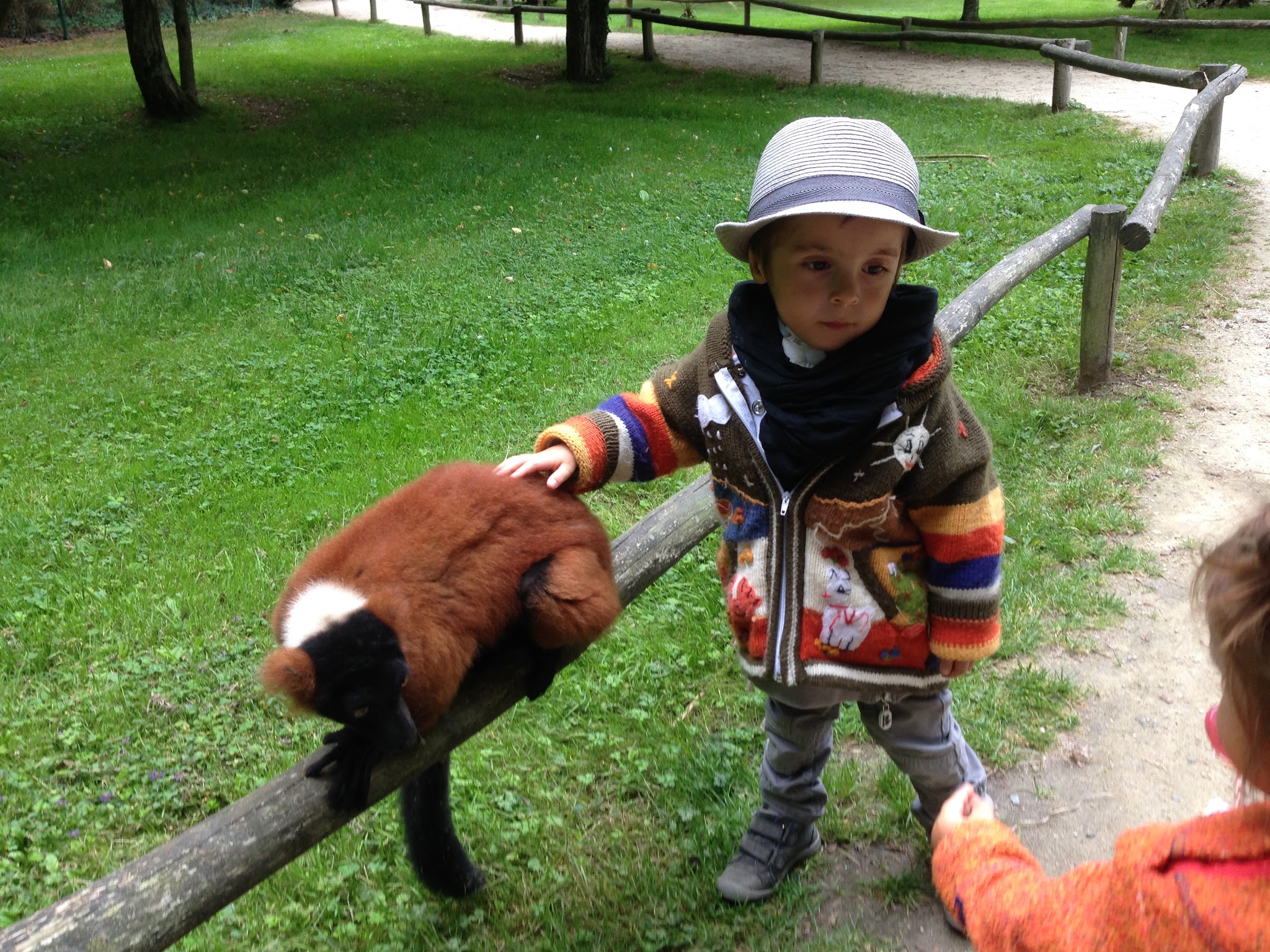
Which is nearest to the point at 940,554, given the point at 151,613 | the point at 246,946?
the point at 246,946

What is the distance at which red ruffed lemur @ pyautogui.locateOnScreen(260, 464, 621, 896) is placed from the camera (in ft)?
5.73

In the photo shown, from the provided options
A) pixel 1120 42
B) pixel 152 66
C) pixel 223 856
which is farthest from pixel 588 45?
pixel 223 856

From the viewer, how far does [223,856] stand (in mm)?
1771

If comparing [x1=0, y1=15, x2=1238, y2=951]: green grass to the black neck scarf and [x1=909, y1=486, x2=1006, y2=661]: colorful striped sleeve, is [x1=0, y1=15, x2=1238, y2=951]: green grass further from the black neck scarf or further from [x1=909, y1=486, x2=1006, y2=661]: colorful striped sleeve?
the black neck scarf

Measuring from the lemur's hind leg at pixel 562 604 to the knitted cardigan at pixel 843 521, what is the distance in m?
0.29

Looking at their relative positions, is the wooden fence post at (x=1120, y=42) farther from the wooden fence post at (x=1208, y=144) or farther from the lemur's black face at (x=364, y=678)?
the lemur's black face at (x=364, y=678)

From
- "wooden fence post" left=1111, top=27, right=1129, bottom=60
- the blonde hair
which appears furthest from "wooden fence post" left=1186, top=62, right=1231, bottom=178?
the blonde hair

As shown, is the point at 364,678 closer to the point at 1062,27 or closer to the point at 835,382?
the point at 835,382

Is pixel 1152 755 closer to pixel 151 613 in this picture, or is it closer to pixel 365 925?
pixel 365 925

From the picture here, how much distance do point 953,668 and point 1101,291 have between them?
450 cm

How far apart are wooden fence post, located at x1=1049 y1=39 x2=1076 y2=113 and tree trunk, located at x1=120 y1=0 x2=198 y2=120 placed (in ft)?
40.7

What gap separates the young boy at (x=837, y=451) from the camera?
6.70ft

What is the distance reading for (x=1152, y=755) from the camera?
10.9 ft

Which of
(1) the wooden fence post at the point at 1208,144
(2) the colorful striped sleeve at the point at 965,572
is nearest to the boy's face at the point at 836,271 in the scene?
(2) the colorful striped sleeve at the point at 965,572
